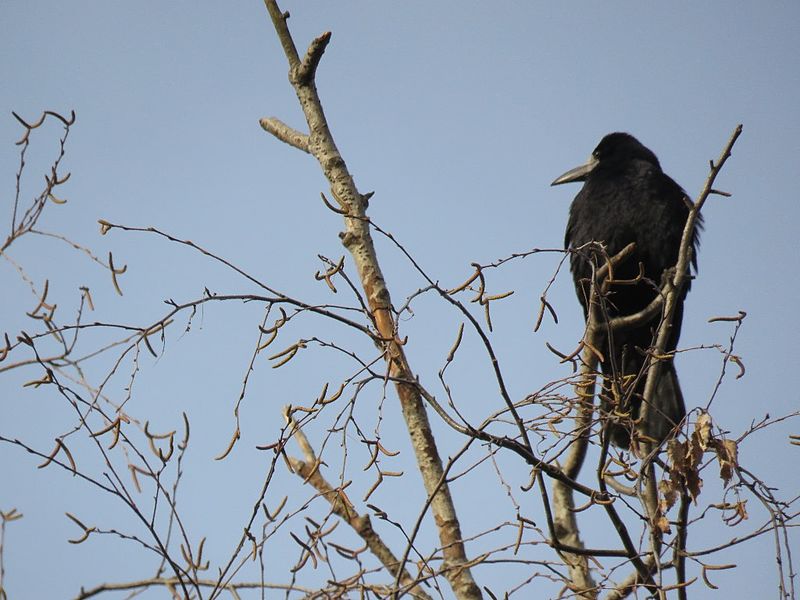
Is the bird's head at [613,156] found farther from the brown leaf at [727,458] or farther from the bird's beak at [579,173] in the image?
the brown leaf at [727,458]

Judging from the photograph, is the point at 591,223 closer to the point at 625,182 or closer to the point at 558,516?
the point at 625,182

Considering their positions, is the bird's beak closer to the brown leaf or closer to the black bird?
the black bird

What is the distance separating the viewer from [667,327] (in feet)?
10.3

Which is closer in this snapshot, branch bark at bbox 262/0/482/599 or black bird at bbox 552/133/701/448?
branch bark at bbox 262/0/482/599

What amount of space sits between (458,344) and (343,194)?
1228mm

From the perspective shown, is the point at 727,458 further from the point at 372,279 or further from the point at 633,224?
the point at 633,224

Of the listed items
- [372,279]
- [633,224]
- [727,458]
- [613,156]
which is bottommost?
[727,458]

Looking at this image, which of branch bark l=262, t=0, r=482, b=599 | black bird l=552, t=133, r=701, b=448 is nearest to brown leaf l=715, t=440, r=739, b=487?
branch bark l=262, t=0, r=482, b=599

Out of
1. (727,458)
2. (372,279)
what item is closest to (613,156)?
(372,279)

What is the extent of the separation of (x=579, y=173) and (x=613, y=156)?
0.29m

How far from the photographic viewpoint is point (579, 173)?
6.56 metres

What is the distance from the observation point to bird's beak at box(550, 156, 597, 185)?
256 inches

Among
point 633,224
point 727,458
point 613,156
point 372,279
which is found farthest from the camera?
point 613,156

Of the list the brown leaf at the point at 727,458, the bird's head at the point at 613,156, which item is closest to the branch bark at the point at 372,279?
the brown leaf at the point at 727,458
